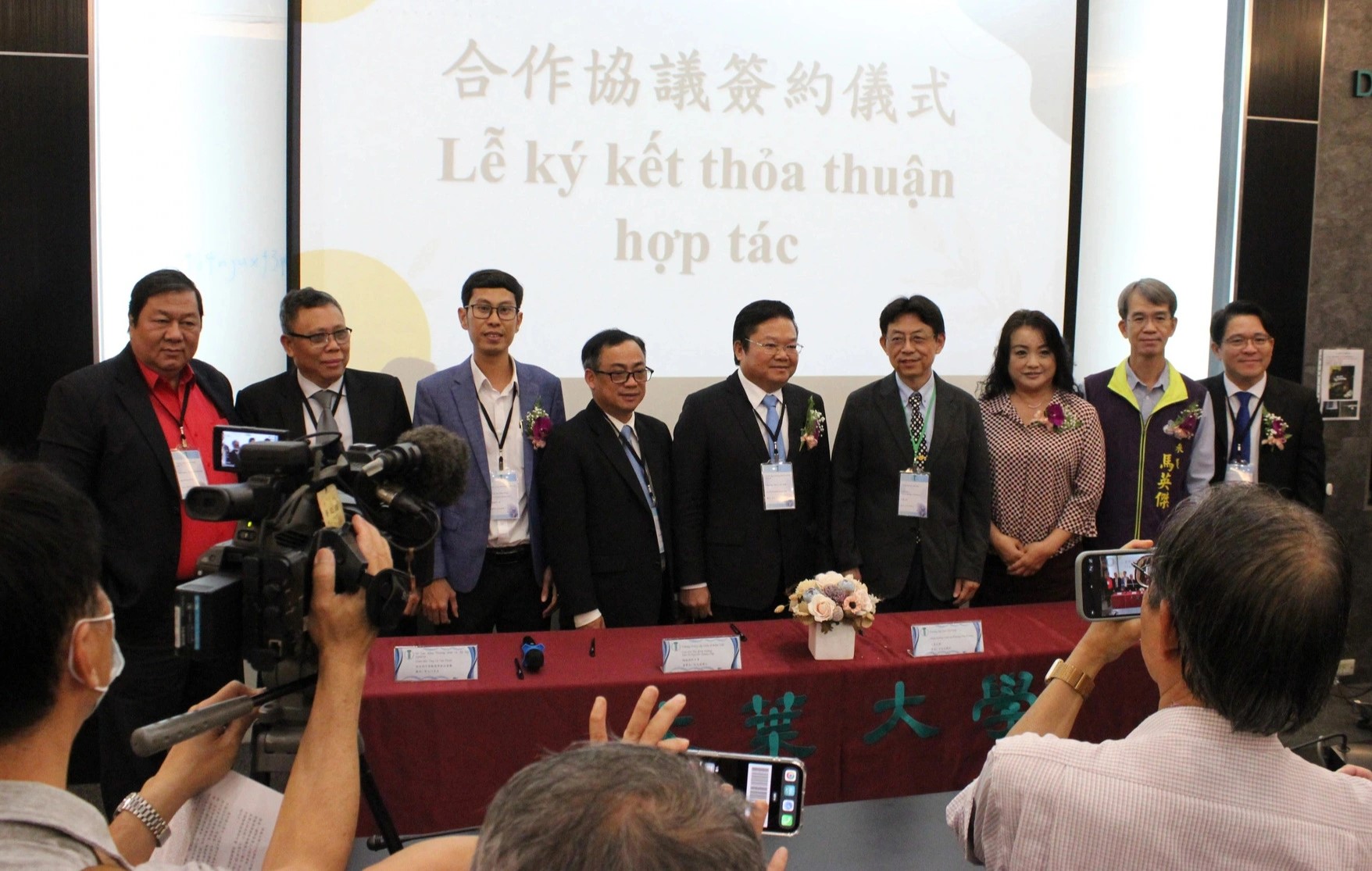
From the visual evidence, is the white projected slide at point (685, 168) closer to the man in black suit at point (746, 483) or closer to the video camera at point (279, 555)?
the man in black suit at point (746, 483)

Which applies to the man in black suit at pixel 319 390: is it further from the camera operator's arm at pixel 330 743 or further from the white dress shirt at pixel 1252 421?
the white dress shirt at pixel 1252 421

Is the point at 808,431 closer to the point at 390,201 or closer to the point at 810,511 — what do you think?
the point at 810,511

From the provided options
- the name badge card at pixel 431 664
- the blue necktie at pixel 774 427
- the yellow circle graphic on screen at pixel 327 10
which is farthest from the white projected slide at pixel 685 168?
the name badge card at pixel 431 664

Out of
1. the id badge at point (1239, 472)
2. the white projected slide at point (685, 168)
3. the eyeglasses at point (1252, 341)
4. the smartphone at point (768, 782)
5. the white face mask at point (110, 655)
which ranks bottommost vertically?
the smartphone at point (768, 782)

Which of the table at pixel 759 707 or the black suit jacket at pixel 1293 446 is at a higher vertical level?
the black suit jacket at pixel 1293 446

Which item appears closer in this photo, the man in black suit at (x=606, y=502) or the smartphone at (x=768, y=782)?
the smartphone at (x=768, y=782)

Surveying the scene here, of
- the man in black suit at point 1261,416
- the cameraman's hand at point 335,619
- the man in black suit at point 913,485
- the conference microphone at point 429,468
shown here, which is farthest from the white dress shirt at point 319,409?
the man in black suit at point 1261,416

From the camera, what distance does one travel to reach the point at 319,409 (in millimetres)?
3127

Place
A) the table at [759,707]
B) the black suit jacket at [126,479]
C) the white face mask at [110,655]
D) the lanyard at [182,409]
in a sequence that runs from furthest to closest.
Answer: the lanyard at [182,409], the black suit jacket at [126,479], the table at [759,707], the white face mask at [110,655]

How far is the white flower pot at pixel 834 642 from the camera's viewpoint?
96.5 inches

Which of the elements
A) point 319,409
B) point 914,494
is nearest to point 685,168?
point 914,494

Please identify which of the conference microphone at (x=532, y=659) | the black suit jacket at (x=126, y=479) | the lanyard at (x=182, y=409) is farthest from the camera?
the lanyard at (x=182, y=409)

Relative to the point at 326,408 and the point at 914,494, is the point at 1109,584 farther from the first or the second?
the point at 326,408

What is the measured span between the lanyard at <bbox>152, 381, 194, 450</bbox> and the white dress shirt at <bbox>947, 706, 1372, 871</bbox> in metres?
2.50
